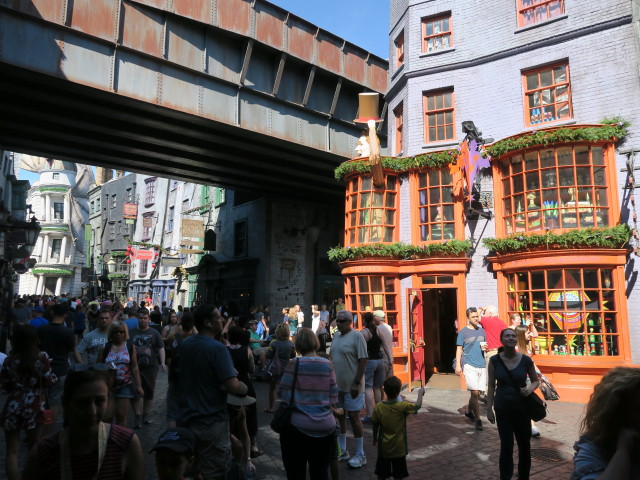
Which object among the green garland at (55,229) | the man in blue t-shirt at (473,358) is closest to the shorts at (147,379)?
the man in blue t-shirt at (473,358)

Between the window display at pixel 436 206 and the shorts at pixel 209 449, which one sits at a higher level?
the window display at pixel 436 206

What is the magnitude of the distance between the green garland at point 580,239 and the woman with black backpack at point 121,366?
9.13 metres

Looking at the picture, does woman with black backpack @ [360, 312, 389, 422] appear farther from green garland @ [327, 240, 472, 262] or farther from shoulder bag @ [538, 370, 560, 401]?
green garland @ [327, 240, 472, 262]

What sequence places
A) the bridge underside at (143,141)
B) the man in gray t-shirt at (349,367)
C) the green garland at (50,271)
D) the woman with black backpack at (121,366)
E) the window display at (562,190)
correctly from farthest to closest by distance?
the green garland at (50,271) < the bridge underside at (143,141) < the window display at (562,190) < the woman with black backpack at (121,366) < the man in gray t-shirt at (349,367)

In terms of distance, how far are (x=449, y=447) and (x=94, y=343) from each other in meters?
5.50

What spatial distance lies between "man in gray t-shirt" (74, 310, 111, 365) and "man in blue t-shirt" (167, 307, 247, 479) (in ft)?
11.6

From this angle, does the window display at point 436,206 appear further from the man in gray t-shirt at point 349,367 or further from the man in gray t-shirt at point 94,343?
the man in gray t-shirt at point 94,343

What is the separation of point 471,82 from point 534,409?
37.7 ft

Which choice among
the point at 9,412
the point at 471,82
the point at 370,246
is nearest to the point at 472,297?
the point at 370,246

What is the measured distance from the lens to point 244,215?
26000mm

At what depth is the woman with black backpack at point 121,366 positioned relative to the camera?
21.0 feet

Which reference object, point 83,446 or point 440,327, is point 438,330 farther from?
point 83,446

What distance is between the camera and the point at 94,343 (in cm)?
708

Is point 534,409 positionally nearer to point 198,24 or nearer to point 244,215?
point 198,24
